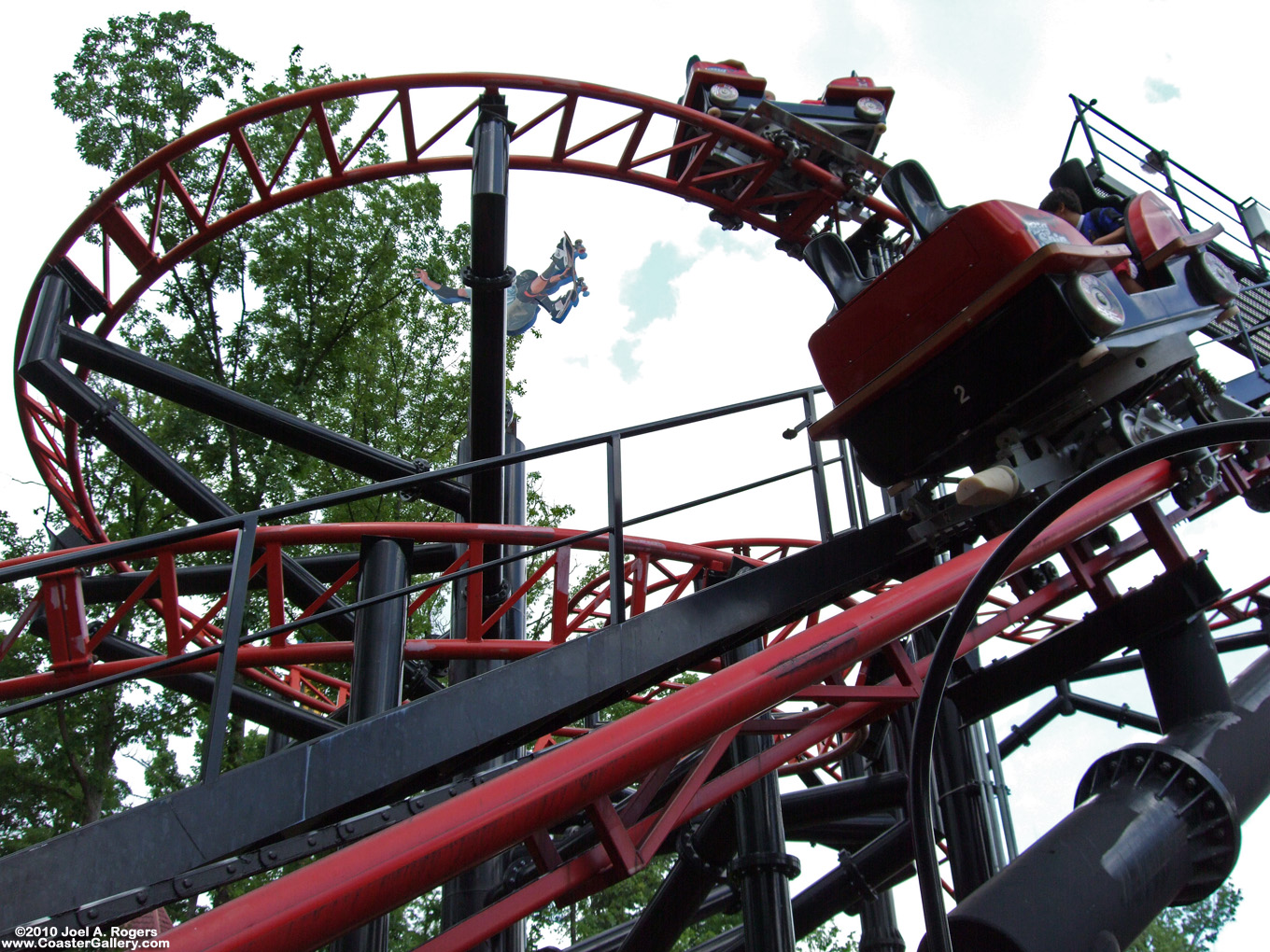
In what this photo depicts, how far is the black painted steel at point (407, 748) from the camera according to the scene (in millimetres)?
2506

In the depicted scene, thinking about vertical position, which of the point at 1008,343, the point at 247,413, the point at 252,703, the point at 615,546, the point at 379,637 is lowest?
the point at 615,546

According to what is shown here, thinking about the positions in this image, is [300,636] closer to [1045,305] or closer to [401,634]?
[401,634]

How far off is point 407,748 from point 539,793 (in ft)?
1.45

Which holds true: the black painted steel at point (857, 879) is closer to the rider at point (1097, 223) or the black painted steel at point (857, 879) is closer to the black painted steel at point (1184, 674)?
the black painted steel at point (1184, 674)

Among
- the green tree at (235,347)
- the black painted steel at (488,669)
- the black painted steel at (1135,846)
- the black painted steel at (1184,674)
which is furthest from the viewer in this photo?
A: the green tree at (235,347)

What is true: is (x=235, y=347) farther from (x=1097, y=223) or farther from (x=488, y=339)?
(x=1097, y=223)

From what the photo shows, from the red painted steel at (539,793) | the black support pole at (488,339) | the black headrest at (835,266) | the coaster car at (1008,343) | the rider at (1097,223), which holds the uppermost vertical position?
the black support pole at (488,339)

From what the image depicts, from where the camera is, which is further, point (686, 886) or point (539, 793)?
point (686, 886)

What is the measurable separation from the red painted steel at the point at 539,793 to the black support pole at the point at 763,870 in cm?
126

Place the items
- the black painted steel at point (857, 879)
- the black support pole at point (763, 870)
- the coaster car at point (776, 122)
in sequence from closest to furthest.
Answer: the black support pole at point (763, 870) → the black painted steel at point (857, 879) → the coaster car at point (776, 122)

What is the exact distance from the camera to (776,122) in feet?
30.8

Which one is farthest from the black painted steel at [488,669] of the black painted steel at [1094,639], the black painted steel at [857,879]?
the black painted steel at [1094,639]

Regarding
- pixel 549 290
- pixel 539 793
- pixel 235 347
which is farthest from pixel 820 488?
pixel 235 347

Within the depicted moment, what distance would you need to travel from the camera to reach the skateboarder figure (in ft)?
33.8
